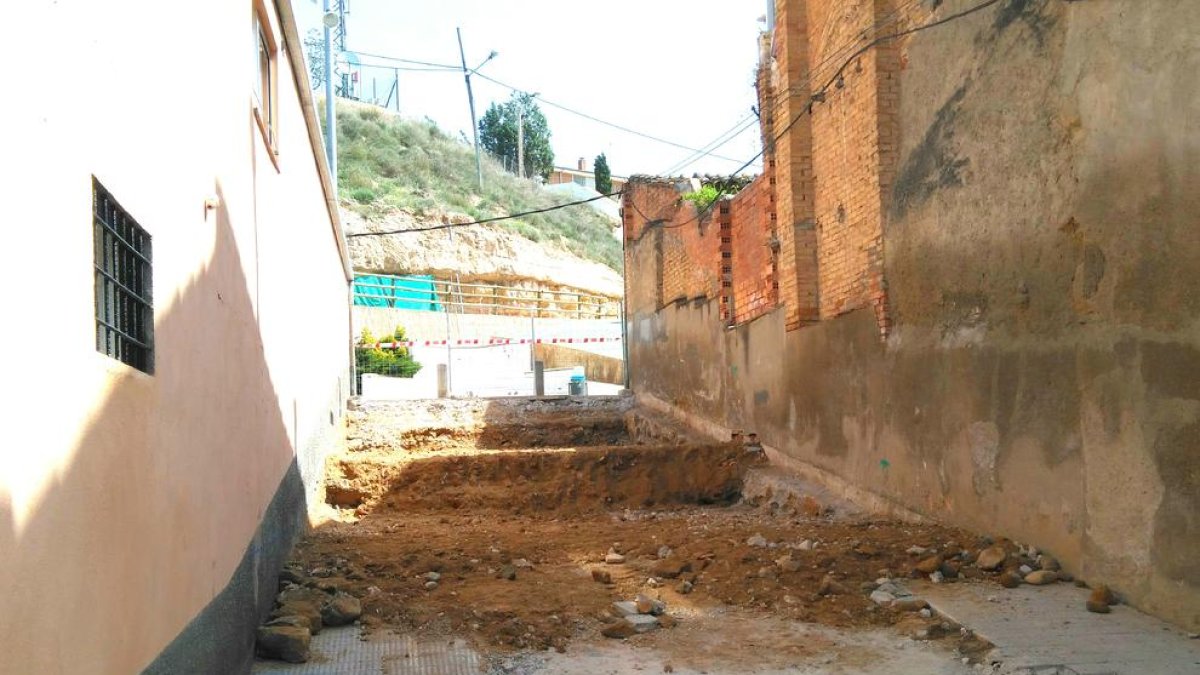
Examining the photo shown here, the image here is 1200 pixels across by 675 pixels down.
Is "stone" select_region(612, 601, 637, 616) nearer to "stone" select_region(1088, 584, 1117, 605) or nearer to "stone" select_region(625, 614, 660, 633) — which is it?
"stone" select_region(625, 614, 660, 633)

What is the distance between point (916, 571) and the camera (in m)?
6.38

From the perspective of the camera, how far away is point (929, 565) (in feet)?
20.7

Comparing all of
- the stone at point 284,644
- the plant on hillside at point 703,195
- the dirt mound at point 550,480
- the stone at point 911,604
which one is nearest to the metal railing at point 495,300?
the plant on hillside at point 703,195

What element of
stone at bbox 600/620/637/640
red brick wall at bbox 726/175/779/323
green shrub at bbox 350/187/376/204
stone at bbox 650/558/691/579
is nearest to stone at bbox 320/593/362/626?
stone at bbox 600/620/637/640

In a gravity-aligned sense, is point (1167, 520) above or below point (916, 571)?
above

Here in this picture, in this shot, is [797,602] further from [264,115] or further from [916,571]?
[264,115]

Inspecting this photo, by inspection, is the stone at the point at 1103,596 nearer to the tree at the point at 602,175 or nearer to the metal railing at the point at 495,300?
the metal railing at the point at 495,300

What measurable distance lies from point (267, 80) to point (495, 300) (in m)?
32.7

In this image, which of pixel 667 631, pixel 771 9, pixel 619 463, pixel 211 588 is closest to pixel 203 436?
pixel 211 588

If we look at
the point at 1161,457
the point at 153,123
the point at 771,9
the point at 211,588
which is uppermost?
the point at 771,9

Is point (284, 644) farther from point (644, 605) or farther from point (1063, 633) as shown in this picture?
point (1063, 633)

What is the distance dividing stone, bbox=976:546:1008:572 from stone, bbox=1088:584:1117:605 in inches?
31.5

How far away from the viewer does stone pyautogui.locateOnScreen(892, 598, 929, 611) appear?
18.7ft

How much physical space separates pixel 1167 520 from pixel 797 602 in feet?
6.88
